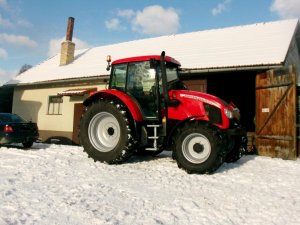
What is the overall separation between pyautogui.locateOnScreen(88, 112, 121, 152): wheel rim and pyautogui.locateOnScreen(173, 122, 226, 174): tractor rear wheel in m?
1.47

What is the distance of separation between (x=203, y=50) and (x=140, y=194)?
8785mm

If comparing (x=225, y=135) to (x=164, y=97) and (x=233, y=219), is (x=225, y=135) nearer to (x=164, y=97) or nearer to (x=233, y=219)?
(x=164, y=97)

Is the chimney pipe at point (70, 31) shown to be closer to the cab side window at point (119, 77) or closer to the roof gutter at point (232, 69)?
the roof gutter at point (232, 69)

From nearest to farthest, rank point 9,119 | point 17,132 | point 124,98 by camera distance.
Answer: point 124,98 < point 17,132 < point 9,119

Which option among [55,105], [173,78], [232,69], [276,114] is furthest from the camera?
[55,105]

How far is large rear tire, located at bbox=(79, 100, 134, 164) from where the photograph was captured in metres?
5.91

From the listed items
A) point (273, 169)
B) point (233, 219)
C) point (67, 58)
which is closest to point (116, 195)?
point (233, 219)

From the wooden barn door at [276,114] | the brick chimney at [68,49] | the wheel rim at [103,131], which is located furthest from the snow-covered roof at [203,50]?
the wheel rim at [103,131]

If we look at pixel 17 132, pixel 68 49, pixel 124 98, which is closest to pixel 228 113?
pixel 124 98

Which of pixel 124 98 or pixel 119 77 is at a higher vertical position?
pixel 119 77

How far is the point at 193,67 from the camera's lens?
409 inches

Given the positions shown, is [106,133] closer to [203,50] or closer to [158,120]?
[158,120]

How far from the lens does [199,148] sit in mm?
5457

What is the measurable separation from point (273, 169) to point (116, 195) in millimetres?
3758
